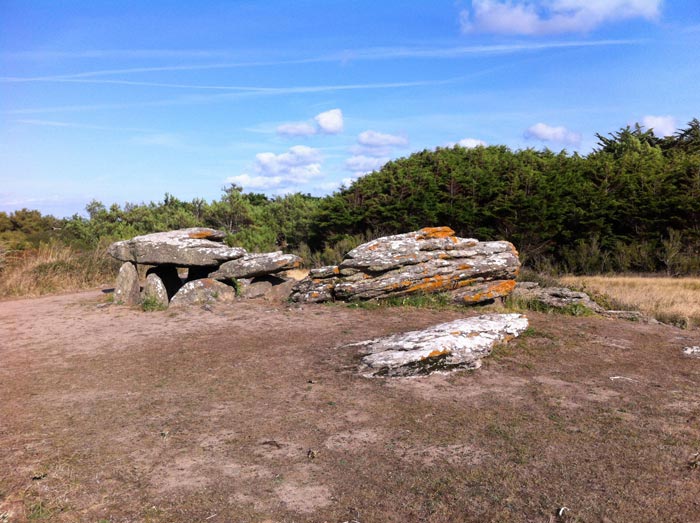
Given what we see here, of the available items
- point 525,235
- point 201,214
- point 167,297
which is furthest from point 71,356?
point 201,214

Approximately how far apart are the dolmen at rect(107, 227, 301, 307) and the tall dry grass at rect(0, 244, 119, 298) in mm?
3538

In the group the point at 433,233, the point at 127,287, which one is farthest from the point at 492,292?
the point at 127,287

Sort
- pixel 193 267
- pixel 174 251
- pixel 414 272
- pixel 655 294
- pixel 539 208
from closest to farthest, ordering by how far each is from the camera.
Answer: pixel 414 272 → pixel 174 251 → pixel 655 294 → pixel 193 267 → pixel 539 208

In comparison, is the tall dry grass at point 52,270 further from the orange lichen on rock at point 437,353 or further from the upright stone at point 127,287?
the orange lichen on rock at point 437,353

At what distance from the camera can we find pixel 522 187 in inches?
654

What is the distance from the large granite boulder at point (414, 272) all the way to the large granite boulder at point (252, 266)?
2.47 feet

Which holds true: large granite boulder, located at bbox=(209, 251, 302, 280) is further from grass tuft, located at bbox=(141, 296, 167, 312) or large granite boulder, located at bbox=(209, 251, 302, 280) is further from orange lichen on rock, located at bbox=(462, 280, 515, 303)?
orange lichen on rock, located at bbox=(462, 280, 515, 303)

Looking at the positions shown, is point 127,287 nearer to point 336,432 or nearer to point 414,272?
point 414,272

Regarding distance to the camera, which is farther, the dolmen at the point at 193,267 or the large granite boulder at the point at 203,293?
the dolmen at the point at 193,267

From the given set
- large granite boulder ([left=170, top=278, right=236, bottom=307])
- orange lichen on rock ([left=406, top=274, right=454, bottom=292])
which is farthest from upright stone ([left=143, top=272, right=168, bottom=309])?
orange lichen on rock ([left=406, top=274, right=454, bottom=292])

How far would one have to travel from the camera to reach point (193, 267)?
473 inches

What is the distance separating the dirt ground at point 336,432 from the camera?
11.8 feet

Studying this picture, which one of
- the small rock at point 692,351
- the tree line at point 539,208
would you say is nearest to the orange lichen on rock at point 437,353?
the small rock at point 692,351

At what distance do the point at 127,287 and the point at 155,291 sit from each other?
0.69 m
